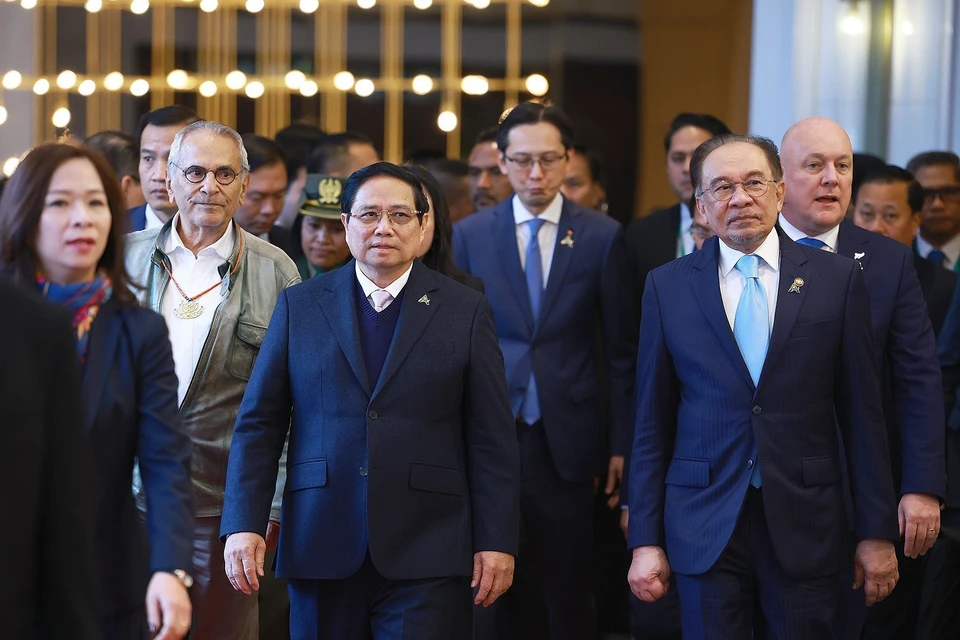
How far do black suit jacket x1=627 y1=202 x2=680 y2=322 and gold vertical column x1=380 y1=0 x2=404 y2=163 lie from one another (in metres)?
4.68

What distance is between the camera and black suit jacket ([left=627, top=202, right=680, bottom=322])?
5699 millimetres

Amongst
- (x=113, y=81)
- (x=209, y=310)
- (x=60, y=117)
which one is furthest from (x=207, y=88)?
(x=209, y=310)

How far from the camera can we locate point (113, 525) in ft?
10.4

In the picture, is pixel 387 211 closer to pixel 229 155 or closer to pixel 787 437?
pixel 229 155

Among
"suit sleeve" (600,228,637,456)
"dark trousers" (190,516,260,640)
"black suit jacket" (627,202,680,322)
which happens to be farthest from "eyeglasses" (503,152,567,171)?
"dark trousers" (190,516,260,640)

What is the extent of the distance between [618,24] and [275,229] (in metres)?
4.85

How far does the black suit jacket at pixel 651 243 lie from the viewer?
570 centimetres

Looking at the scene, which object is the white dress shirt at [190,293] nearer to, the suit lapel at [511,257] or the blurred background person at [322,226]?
the blurred background person at [322,226]

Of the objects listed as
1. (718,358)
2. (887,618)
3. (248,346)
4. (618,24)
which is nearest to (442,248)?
(248,346)

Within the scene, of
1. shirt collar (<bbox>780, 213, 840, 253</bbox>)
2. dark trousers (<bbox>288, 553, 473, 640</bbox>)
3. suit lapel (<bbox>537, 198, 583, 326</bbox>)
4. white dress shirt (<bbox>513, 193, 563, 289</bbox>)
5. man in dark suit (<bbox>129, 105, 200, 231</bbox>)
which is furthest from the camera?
white dress shirt (<bbox>513, 193, 563, 289</bbox>)

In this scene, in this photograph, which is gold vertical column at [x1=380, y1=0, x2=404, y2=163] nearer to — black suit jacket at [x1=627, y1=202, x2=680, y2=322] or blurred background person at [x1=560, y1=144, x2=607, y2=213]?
blurred background person at [x1=560, y1=144, x2=607, y2=213]

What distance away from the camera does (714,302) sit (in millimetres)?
3998

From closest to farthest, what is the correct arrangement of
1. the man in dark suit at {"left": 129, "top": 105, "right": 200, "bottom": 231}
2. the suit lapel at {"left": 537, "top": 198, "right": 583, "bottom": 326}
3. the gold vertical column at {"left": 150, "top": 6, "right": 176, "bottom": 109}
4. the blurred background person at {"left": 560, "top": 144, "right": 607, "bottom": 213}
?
the man in dark suit at {"left": 129, "top": 105, "right": 200, "bottom": 231} → the suit lapel at {"left": 537, "top": 198, "right": 583, "bottom": 326} → the blurred background person at {"left": 560, "top": 144, "right": 607, "bottom": 213} → the gold vertical column at {"left": 150, "top": 6, "right": 176, "bottom": 109}

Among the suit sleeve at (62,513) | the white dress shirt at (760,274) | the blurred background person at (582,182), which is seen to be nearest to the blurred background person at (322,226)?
the white dress shirt at (760,274)
